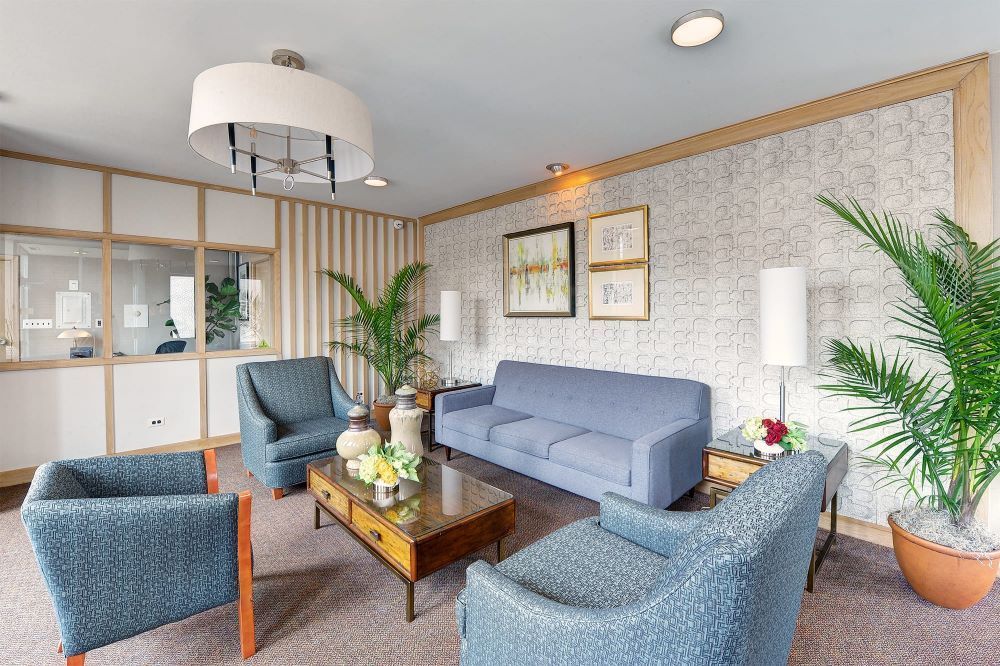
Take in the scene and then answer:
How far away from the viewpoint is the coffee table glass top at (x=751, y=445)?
2322 mm

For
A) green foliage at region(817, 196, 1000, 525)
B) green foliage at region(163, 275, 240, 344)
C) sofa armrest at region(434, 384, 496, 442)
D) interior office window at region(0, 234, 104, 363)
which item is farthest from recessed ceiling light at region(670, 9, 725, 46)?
interior office window at region(0, 234, 104, 363)

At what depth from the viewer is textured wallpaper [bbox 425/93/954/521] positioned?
7.82 ft

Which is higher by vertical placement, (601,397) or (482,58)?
(482,58)

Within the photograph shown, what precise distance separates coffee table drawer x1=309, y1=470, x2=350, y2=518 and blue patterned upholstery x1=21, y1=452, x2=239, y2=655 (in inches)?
24.8

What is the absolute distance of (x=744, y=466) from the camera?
2.28 meters

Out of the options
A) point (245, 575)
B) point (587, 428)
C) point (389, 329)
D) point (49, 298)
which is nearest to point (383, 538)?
point (245, 575)

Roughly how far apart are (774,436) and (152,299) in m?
Result: 4.85

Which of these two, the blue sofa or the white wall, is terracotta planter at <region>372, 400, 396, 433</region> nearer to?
the blue sofa

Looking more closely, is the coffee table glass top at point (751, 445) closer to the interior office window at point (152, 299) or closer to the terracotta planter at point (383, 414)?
the terracotta planter at point (383, 414)

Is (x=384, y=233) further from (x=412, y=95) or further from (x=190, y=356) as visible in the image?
(x=412, y=95)

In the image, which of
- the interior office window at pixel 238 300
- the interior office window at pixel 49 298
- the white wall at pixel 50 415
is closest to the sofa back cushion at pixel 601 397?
the interior office window at pixel 238 300

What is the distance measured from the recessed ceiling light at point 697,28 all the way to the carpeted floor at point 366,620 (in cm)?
254

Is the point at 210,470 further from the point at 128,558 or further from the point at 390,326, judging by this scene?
the point at 390,326

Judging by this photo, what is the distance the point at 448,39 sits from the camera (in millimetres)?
2027
